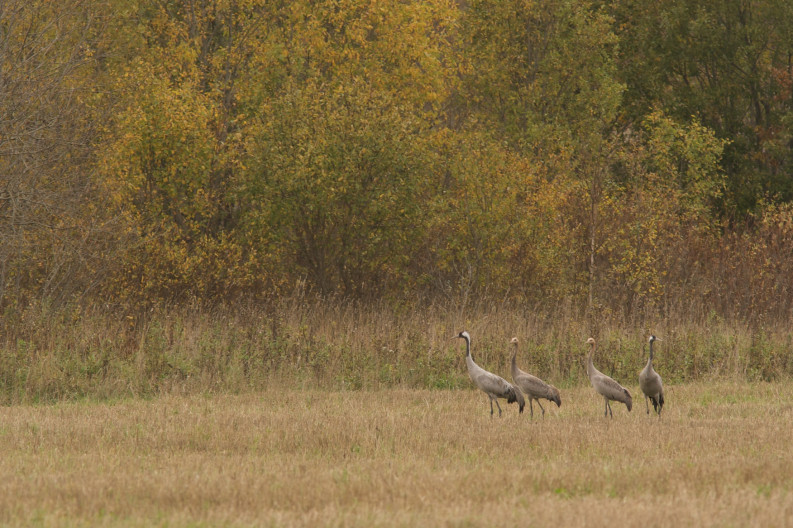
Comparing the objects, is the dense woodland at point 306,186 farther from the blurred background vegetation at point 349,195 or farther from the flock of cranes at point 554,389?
the flock of cranes at point 554,389

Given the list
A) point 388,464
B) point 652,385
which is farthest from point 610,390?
point 388,464

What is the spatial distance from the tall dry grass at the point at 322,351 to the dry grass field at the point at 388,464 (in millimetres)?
1139

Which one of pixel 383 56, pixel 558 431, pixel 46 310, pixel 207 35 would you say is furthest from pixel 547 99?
pixel 558 431

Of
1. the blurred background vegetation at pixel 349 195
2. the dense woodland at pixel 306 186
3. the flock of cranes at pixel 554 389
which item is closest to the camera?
the flock of cranes at pixel 554 389

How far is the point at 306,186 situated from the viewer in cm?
2567

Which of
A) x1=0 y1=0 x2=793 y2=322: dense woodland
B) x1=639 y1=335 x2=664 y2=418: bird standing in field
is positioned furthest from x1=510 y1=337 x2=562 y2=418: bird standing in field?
x1=0 y1=0 x2=793 y2=322: dense woodland

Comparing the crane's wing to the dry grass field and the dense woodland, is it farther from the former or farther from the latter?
the dense woodland

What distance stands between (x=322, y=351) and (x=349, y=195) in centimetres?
844

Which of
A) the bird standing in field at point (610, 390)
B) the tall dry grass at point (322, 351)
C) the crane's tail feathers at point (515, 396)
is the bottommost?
the tall dry grass at point (322, 351)

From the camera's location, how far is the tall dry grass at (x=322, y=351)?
16.6 m

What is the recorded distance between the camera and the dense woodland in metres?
22.4

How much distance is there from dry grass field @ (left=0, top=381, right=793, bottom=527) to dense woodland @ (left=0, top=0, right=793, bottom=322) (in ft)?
22.0

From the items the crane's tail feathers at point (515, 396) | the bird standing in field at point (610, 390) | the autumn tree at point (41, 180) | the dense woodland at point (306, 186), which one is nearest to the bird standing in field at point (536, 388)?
the crane's tail feathers at point (515, 396)

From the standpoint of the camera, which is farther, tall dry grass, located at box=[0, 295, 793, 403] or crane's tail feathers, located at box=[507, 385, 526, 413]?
tall dry grass, located at box=[0, 295, 793, 403]
